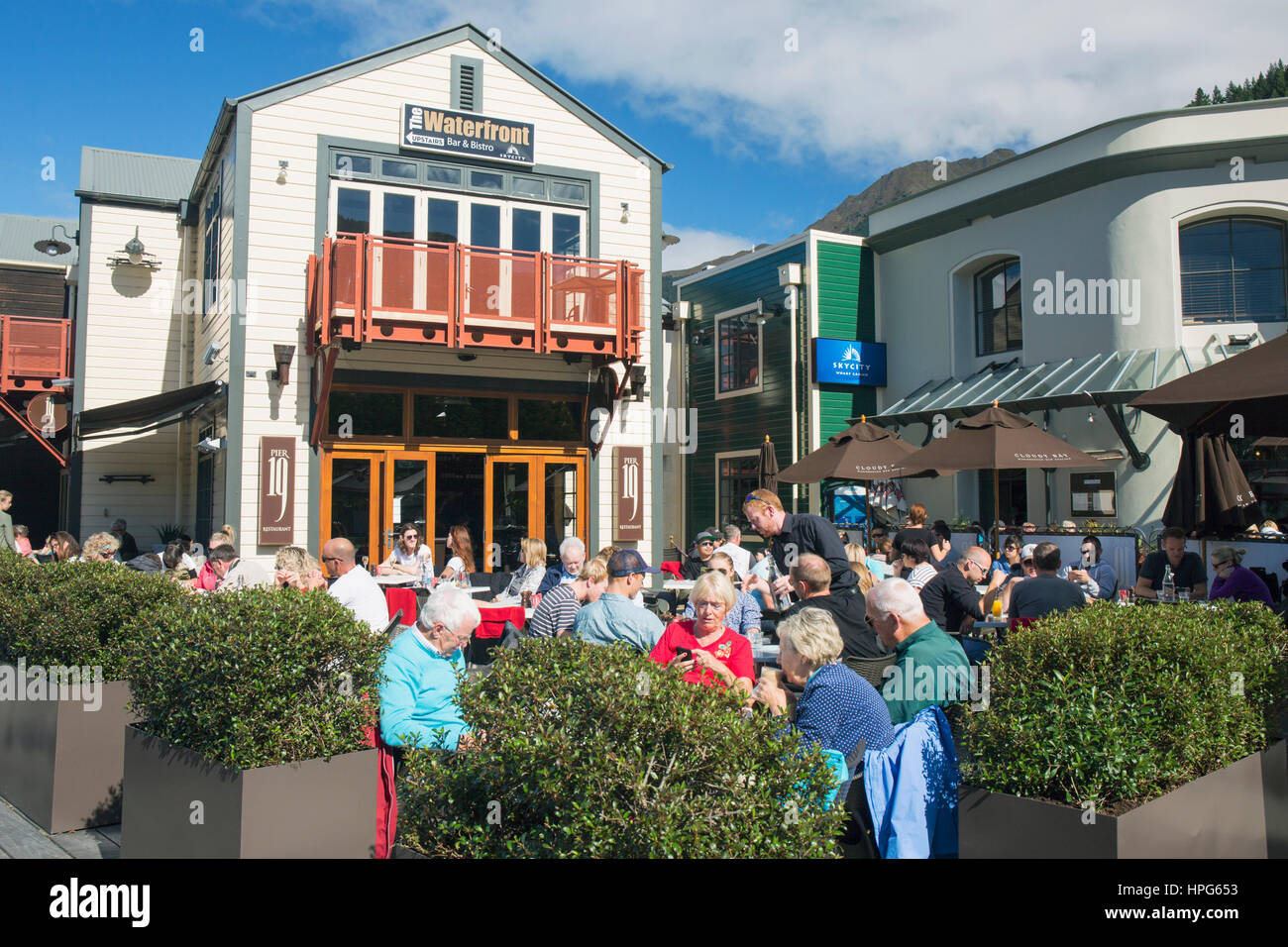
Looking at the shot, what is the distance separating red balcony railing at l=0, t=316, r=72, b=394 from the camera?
16172 millimetres

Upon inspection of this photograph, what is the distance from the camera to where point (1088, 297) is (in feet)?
46.8

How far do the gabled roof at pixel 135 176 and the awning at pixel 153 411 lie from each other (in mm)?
4693

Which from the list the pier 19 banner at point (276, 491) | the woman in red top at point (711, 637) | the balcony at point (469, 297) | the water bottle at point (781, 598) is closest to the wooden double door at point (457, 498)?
the pier 19 banner at point (276, 491)

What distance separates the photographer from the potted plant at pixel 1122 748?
9.18 feet

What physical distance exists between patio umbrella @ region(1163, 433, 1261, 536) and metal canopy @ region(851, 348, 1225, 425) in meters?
5.06

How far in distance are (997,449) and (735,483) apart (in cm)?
970

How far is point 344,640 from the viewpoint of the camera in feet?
12.3

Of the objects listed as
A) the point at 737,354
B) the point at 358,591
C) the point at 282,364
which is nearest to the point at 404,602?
the point at 358,591

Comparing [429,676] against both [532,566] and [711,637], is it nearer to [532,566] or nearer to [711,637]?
[711,637]

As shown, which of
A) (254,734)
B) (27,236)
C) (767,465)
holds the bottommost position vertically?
(254,734)

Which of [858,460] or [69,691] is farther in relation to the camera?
[858,460]

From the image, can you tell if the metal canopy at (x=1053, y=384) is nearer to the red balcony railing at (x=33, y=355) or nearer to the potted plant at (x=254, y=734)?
the potted plant at (x=254, y=734)
